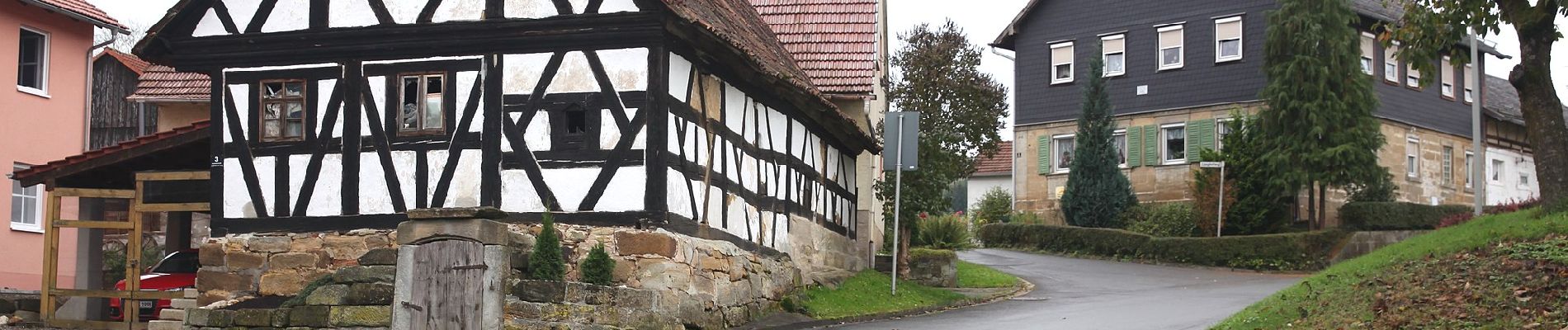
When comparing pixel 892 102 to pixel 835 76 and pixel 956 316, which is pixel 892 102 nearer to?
pixel 835 76

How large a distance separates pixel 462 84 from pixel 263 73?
112 inches

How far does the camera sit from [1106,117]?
40.5 m

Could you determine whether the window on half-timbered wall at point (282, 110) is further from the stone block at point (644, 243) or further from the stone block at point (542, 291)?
the stone block at point (542, 291)

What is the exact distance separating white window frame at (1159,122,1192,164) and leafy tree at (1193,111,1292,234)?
3102 mm

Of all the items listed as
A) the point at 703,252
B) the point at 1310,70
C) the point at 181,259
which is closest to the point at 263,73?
the point at 181,259

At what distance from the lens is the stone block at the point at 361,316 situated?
Answer: 15461mm

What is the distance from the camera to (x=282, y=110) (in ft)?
64.9

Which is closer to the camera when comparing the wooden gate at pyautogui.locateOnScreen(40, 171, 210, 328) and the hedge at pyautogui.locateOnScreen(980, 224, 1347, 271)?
the wooden gate at pyautogui.locateOnScreen(40, 171, 210, 328)

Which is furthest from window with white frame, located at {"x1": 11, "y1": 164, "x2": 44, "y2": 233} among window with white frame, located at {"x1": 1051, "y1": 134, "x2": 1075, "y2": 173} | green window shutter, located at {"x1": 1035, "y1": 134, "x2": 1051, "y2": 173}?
window with white frame, located at {"x1": 1051, "y1": 134, "x2": 1075, "y2": 173}

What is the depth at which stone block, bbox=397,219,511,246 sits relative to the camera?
14.6 m

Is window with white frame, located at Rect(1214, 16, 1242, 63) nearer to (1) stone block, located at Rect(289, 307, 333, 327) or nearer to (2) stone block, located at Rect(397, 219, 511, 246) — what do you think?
(2) stone block, located at Rect(397, 219, 511, 246)

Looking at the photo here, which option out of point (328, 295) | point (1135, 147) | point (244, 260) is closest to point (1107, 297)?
point (244, 260)

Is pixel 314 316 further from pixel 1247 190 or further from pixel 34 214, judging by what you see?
pixel 1247 190

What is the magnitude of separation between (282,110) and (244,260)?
1897 millimetres
